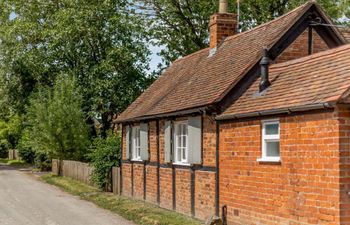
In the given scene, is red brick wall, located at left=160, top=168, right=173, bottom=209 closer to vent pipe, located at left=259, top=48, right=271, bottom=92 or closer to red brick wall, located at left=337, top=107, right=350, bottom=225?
vent pipe, located at left=259, top=48, right=271, bottom=92

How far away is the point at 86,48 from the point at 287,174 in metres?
28.9

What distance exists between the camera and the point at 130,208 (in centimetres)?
1917

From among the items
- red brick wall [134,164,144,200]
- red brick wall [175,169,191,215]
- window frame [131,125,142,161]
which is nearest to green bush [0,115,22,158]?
window frame [131,125,142,161]

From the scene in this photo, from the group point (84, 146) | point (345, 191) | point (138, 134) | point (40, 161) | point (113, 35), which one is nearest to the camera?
point (345, 191)

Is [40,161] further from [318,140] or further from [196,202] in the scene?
[318,140]

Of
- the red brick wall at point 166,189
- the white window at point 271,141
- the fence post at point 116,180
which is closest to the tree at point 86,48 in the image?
the fence post at point 116,180

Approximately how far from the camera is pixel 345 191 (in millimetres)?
10516

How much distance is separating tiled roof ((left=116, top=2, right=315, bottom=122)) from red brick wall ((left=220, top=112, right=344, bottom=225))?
172 centimetres

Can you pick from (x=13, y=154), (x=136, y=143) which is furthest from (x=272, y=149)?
(x=13, y=154)

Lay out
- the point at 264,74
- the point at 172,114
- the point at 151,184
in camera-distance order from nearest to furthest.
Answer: the point at 264,74, the point at 172,114, the point at 151,184

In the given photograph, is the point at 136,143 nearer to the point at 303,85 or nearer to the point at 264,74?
the point at 264,74

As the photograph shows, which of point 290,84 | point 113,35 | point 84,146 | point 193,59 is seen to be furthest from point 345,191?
point 113,35

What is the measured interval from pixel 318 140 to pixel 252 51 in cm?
604

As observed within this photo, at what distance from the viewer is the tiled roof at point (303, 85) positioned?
11266mm
